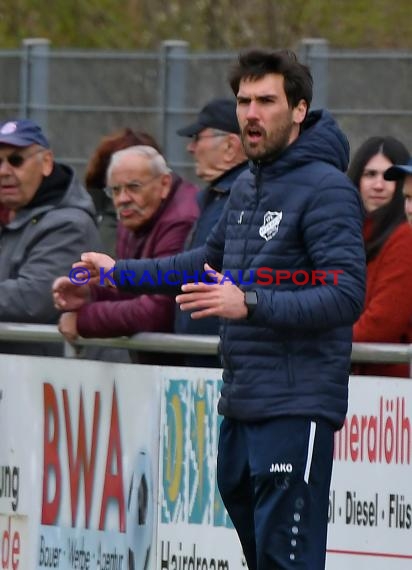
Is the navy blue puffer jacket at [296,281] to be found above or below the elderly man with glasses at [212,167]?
below

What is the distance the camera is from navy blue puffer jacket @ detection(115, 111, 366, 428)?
623 centimetres

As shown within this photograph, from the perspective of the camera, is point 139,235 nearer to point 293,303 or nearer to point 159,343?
point 159,343

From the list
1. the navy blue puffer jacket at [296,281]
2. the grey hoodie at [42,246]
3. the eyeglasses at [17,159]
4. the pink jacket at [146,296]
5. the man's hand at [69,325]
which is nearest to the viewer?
the navy blue puffer jacket at [296,281]

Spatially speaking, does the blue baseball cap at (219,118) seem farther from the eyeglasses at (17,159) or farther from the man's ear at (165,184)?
the eyeglasses at (17,159)

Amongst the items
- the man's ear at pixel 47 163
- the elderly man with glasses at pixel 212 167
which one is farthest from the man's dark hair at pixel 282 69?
the man's ear at pixel 47 163

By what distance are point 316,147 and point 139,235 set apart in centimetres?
216

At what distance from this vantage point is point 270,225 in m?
6.37

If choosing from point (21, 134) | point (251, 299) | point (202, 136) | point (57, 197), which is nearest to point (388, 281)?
point (202, 136)

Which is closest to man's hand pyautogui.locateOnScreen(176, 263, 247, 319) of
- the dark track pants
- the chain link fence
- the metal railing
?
the dark track pants

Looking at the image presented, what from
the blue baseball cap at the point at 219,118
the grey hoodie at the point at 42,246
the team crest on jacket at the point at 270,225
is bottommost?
the team crest on jacket at the point at 270,225

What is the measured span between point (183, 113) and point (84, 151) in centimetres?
89

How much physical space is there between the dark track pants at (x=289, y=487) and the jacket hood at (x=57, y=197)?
2.43 metres

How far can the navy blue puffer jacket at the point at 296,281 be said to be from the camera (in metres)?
6.23

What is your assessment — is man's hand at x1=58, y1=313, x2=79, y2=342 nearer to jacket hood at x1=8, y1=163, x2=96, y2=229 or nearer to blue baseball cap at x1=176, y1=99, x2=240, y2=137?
jacket hood at x1=8, y1=163, x2=96, y2=229
